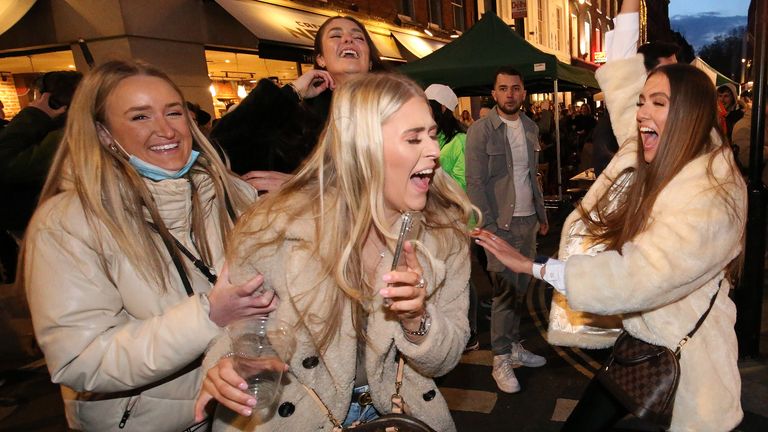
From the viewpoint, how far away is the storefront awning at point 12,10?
8305 millimetres

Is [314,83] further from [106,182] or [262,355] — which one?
[262,355]

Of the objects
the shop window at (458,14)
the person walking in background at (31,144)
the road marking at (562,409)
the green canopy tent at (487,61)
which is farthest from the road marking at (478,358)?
the shop window at (458,14)

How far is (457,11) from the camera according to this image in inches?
847

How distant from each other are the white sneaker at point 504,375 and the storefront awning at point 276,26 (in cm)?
852

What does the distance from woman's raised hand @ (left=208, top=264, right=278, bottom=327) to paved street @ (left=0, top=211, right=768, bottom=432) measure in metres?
2.52

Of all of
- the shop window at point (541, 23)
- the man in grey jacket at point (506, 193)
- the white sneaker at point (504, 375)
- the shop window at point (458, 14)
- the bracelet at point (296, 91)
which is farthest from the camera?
the shop window at point (541, 23)

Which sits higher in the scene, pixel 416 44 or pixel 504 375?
pixel 416 44

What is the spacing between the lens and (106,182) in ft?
5.75

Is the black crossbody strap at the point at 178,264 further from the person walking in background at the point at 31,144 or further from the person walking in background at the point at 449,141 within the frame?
the person walking in background at the point at 449,141

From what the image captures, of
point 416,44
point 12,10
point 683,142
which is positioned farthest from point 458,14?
point 683,142

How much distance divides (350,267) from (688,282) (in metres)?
1.38


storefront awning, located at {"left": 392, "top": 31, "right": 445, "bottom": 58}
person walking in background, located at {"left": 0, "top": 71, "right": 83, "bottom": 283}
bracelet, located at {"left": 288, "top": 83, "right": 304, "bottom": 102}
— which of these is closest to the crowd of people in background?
bracelet, located at {"left": 288, "top": 83, "right": 304, "bottom": 102}

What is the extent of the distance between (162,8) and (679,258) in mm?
10001

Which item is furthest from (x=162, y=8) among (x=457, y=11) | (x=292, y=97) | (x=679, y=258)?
(x=457, y=11)
